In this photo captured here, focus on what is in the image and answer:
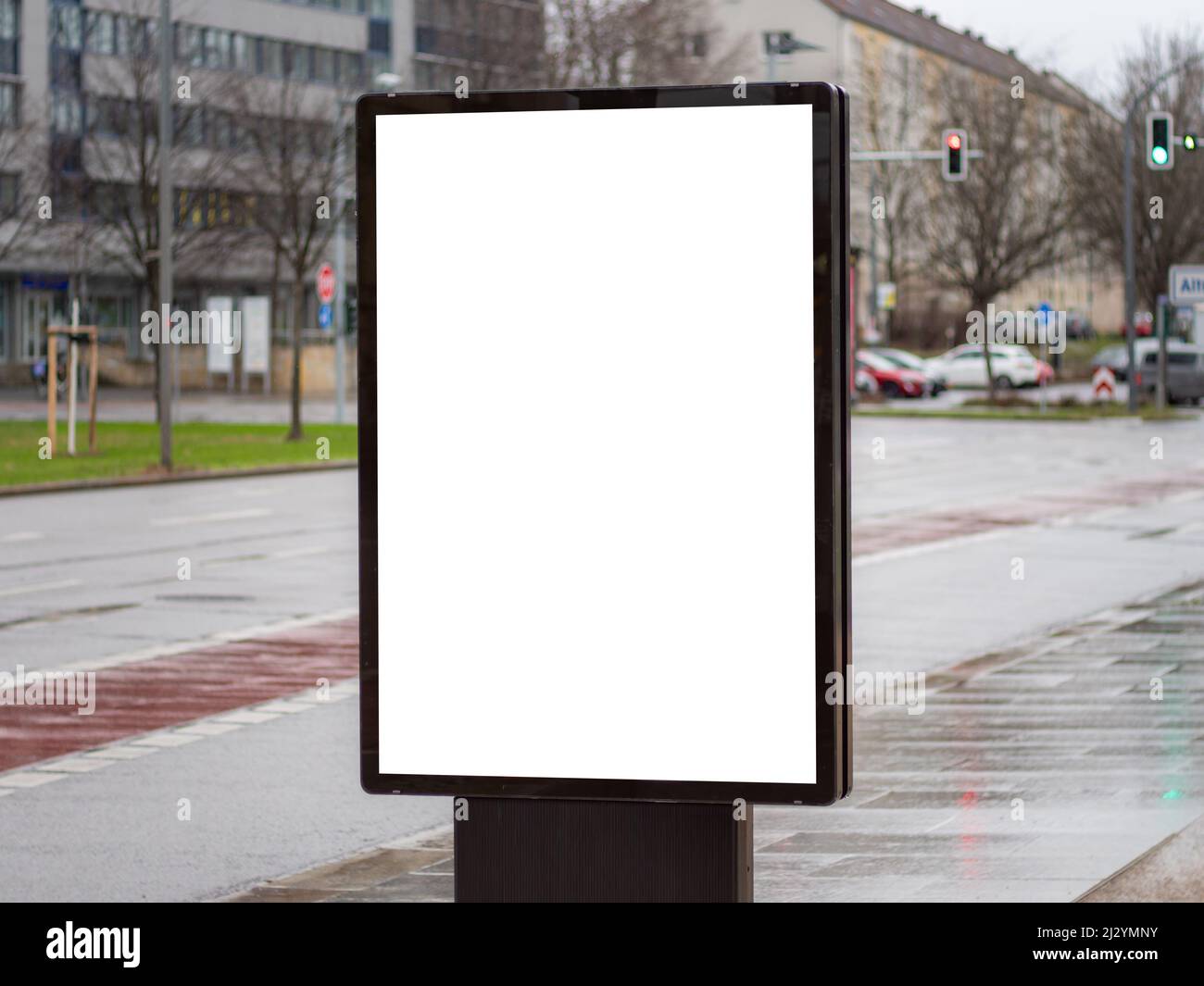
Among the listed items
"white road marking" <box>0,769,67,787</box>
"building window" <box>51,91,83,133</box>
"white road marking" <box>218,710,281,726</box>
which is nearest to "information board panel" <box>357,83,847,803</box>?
"white road marking" <box>0,769,67,787</box>

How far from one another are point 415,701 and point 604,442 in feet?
1.77

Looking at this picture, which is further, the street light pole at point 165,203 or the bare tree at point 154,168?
the bare tree at point 154,168

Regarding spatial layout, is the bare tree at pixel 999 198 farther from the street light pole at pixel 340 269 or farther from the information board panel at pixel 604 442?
the information board panel at pixel 604 442

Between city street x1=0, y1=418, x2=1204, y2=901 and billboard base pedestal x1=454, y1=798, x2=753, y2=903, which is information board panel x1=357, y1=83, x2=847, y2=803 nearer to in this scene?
billboard base pedestal x1=454, y1=798, x2=753, y2=903

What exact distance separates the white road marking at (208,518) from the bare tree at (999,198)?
1516 inches

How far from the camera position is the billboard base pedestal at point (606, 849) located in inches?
136

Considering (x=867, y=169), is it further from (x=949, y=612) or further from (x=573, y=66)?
(x=949, y=612)

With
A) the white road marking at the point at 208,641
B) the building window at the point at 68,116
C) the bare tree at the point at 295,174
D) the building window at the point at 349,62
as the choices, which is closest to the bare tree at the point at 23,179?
the building window at the point at 68,116

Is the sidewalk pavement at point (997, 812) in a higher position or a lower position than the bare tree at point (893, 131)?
lower

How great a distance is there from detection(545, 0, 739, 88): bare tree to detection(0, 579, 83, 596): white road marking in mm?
30933

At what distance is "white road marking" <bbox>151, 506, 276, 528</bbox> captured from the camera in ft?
65.4

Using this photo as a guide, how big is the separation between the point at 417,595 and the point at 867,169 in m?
72.6

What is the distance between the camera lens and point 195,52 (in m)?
48.5
